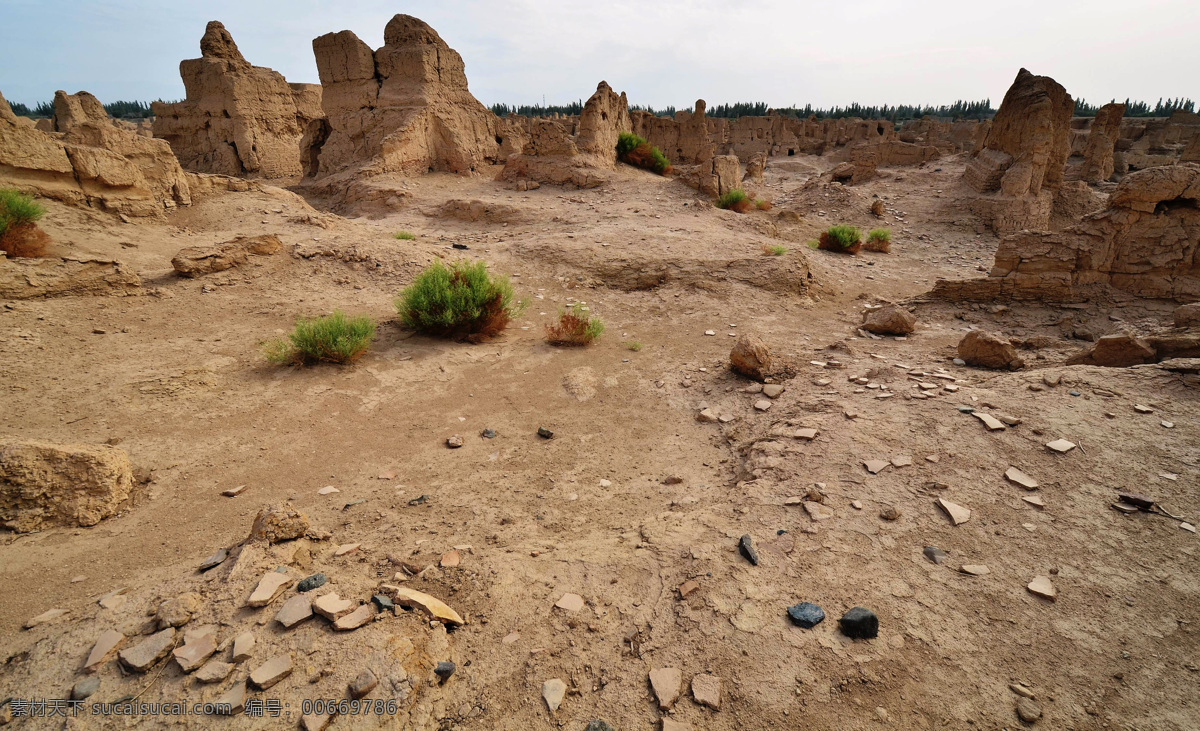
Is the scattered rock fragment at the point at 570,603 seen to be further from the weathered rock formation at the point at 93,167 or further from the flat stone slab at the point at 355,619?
the weathered rock formation at the point at 93,167

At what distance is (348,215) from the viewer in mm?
11102

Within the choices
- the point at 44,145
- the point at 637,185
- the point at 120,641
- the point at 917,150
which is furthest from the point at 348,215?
the point at 917,150

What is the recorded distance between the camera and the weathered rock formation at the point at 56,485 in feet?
7.59

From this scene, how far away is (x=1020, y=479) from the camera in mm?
2568

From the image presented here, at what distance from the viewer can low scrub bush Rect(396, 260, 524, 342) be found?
5.13 metres

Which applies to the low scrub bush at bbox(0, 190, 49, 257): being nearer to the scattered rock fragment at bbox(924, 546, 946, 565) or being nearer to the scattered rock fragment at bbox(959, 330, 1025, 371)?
the scattered rock fragment at bbox(924, 546, 946, 565)

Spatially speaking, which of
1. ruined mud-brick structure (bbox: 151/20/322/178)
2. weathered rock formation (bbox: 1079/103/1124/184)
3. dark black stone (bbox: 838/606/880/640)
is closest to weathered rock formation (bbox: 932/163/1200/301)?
dark black stone (bbox: 838/606/880/640)

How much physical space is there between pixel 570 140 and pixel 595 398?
973 cm

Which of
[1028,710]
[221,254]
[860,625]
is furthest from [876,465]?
[221,254]

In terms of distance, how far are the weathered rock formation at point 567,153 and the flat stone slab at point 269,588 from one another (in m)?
11.4

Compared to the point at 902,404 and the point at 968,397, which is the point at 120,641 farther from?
the point at 968,397

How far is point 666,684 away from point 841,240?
9801mm

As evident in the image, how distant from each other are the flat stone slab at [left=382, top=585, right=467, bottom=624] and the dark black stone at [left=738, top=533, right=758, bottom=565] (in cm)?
120

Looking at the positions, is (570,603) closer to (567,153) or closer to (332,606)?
(332,606)
